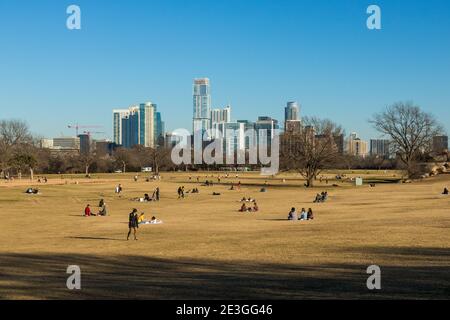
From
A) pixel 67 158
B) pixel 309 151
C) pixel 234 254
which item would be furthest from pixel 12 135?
pixel 234 254

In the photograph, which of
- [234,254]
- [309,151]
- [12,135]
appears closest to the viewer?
[234,254]

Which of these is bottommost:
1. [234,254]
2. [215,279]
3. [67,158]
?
[234,254]

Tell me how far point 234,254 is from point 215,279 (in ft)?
20.0

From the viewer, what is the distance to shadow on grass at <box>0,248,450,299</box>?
596 inches

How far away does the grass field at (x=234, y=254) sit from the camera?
15.9 metres

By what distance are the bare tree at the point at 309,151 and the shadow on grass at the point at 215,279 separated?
61.5m

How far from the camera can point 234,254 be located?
23938 millimetres

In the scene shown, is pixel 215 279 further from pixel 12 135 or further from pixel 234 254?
pixel 12 135

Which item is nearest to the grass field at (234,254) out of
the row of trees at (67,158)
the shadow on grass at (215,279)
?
the shadow on grass at (215,279)

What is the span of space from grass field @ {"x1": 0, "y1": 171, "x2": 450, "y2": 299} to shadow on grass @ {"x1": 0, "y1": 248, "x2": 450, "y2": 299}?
0.03 m

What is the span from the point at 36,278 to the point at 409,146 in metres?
88.5

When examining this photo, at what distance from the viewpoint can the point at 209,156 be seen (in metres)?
179
